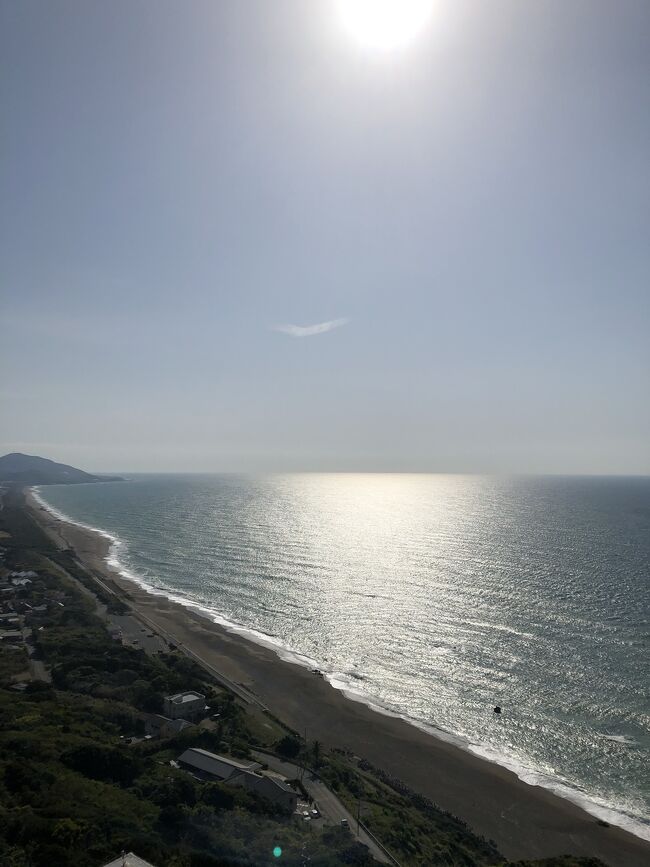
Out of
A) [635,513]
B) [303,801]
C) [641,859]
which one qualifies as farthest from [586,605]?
[635,513]

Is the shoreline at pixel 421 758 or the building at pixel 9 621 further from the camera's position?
the building at pixel 9 621

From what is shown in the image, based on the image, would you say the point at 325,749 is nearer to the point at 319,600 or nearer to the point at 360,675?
the point at 360,675

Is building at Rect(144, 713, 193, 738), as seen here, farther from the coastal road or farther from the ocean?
the ocean

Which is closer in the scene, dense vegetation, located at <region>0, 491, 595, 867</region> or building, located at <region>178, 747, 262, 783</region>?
dense vegetation, located at <region>0, 491, 595, 867</region>

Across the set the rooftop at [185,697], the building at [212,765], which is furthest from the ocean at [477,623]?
the building at [212,765]

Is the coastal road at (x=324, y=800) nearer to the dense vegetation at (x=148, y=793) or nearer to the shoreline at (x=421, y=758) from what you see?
the dense vegetation at (x=148, y=793)

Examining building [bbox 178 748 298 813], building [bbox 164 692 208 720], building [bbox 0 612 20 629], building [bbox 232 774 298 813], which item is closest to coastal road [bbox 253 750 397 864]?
building [bbox 178 748 298 813]

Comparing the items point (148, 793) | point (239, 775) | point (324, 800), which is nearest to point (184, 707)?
point (239, 775)
